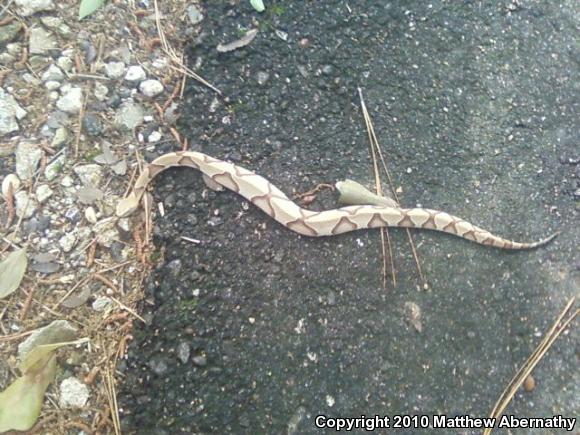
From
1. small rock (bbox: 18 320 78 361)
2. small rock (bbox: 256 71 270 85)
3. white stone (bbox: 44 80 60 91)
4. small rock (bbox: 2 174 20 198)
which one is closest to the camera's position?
small rock (bbox: 18 320 78 361)

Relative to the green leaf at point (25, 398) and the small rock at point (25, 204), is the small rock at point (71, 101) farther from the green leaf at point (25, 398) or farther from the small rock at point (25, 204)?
the green leaf at point (25, 398)

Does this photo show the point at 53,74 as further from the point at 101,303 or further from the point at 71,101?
the point at 101,303

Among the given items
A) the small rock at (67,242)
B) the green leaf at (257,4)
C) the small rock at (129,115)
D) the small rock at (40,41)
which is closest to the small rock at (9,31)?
the small rock at (40,41)

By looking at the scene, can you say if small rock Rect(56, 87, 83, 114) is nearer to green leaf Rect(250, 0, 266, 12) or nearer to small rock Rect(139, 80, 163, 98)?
small rock Rect(139, 80, 163, 98)

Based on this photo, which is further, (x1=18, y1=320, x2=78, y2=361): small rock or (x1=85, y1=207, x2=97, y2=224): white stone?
(x1=85, y1=207, x2=97, y2=224): white stone

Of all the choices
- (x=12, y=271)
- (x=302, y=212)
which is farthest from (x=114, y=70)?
(x=302, y=212)

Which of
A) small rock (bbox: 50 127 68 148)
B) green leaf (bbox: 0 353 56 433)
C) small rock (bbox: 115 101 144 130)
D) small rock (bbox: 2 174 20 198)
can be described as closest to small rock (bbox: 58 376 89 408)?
green leaf (bbox: 0 353 56 433)

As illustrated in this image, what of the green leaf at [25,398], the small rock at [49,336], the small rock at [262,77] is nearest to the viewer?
the green leaf at [25,398]

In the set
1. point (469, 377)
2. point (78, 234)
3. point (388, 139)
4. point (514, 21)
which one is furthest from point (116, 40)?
point (469, 377)

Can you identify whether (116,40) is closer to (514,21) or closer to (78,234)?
(78,234)
